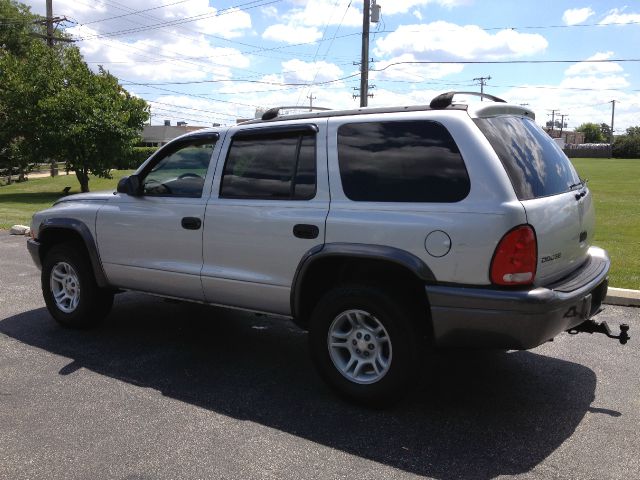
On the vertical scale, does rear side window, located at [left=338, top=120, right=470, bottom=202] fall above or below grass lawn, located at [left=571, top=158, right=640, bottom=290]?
above

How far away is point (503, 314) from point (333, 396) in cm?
138

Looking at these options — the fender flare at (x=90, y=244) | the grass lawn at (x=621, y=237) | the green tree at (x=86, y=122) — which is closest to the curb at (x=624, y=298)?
the grass lawn at (x=621, y=237)

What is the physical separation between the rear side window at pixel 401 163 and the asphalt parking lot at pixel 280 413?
4.62ft

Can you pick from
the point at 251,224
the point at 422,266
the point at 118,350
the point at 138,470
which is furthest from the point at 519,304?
the point at 118,350

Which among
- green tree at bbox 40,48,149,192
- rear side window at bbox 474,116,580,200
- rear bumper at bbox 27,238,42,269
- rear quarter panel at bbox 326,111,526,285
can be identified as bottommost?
rear bumper at bbox 27,238,42,269

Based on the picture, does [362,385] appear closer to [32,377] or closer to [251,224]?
[251,224]

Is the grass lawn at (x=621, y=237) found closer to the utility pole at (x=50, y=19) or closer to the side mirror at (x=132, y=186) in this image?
the side mirror at (x=132, y=186)

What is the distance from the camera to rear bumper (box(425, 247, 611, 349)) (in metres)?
3.46

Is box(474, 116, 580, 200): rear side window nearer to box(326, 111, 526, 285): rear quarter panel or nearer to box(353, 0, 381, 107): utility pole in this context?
box(326, 111, 526, 285): rear quarter panel

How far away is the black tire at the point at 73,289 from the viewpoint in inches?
223

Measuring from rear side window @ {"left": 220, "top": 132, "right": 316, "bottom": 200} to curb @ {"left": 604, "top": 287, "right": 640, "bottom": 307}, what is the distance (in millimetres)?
3919

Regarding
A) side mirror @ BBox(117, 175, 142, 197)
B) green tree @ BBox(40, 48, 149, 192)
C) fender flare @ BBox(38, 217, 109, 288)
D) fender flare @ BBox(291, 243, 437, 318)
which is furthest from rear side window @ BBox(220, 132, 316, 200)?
green tree @ BBox(40, 48, 149, 192)

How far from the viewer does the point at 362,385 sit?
399 cm

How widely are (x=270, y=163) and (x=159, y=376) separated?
5.91 feet
